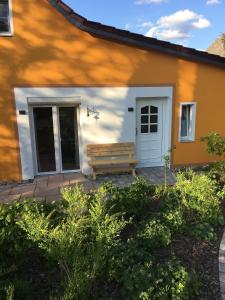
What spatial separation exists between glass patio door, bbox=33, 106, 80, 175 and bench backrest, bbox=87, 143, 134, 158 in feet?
1.98

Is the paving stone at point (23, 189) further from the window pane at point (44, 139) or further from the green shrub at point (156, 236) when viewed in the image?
the green shrub at point (156, 236)

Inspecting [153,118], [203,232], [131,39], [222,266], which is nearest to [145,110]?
[153,118]

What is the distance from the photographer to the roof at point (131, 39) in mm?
6570

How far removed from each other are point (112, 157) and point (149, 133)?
1440mm

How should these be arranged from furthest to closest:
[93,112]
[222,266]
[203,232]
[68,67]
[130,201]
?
[93,112] < [68,67] < [130,201] < [203,232] < [222,266]

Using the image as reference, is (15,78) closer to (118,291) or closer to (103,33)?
(103,33)

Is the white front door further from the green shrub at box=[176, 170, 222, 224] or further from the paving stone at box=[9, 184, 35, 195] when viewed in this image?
the green shrub at box=[176, 170, 222, 224]

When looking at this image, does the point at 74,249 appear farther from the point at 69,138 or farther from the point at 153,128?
the point at 153,128

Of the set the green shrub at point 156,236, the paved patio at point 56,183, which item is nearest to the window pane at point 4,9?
the paved patio at point 56,183

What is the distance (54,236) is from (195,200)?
8.52 ft

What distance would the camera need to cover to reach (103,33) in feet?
22.6

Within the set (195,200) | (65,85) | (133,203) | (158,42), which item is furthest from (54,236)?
(158,42)

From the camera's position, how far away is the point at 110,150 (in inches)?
299

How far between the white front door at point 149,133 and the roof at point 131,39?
1.48 m
